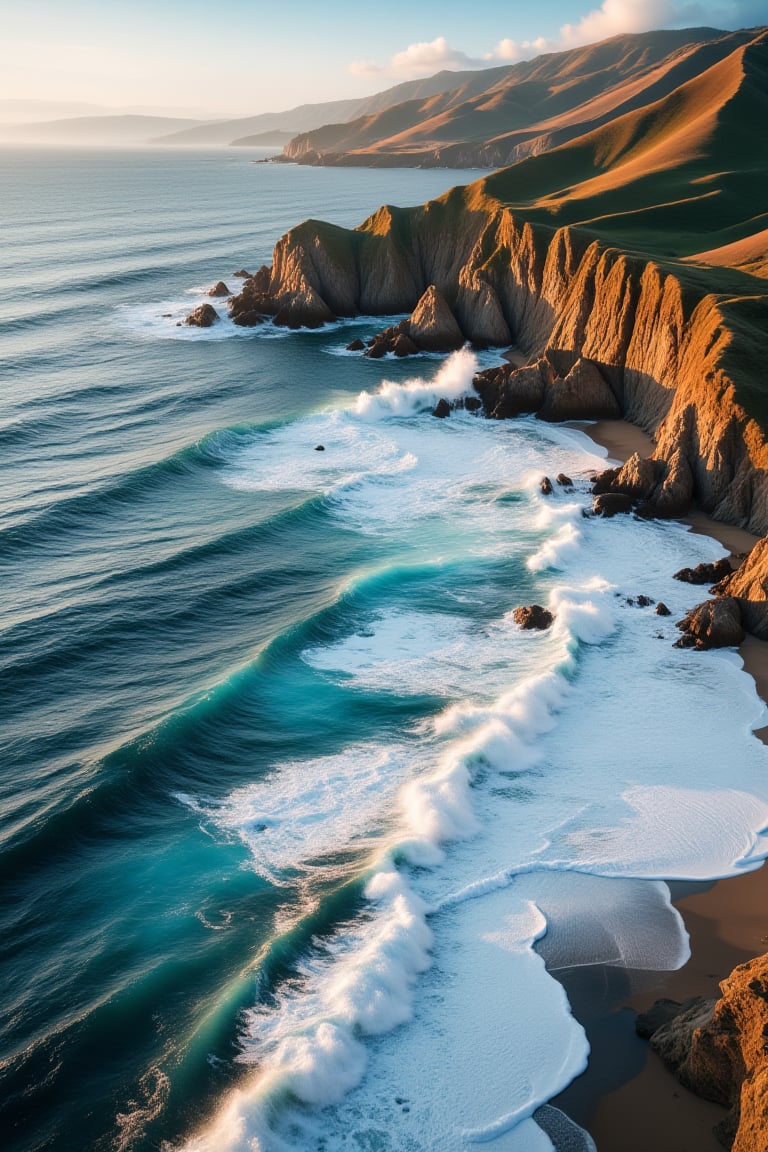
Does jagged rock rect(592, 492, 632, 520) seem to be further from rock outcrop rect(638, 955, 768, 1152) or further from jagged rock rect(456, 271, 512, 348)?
jagged rock rect(456, 271, 512, 348)

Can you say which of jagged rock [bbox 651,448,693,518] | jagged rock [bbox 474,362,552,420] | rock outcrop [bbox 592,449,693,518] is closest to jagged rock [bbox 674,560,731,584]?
jagged rock [bbox 651,448,693,518]

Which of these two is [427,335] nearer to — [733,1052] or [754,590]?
[754,590]

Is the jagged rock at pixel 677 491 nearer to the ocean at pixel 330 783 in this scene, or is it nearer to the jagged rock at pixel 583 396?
the ocean at pixel 330 783

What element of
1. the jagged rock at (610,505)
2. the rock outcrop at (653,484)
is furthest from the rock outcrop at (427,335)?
the jagged rock at (610,505)

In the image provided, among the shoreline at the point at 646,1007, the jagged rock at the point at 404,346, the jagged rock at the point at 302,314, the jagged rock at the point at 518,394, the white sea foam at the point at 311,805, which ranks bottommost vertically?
the shoreline at the point at 646,1007

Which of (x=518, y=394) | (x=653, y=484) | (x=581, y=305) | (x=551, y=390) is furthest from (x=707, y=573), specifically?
(x=581, y=305)

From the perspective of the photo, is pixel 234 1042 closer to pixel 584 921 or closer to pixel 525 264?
pixel 584 921
